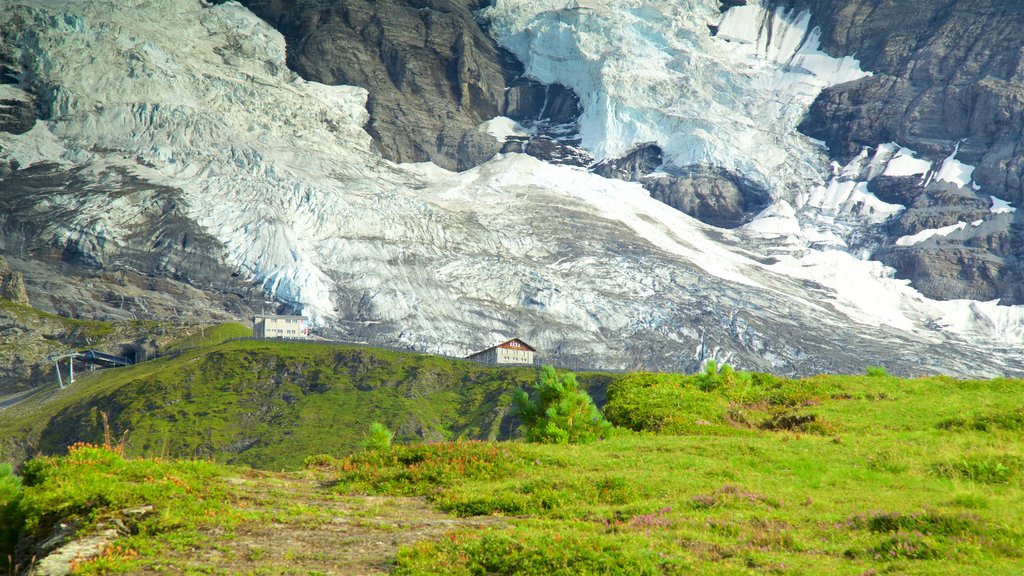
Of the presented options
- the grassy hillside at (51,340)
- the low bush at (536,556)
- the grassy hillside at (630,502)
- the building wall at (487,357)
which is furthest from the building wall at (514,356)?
the low bush at (536,556)

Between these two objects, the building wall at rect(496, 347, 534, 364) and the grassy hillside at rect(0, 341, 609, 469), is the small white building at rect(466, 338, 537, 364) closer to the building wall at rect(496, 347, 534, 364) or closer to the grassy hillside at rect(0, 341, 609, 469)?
the building wall at rect(496, 347, 534, 364)

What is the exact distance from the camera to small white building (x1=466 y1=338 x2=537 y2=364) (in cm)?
17888

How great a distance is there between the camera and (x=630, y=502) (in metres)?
18.2

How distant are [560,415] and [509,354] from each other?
147729mm

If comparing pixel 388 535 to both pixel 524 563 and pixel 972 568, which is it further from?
pixel 972 568

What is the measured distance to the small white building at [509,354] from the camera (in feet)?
587

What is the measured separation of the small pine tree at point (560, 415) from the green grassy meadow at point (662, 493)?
97cm

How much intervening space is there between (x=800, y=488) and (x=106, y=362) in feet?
611

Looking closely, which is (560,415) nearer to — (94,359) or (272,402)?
(272,402)

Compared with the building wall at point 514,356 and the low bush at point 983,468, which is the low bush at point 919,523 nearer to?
the low bush at point 983,468

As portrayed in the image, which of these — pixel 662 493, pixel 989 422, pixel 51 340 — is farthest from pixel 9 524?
pixel 51 340

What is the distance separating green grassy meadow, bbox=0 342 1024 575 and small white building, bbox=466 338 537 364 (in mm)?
143237

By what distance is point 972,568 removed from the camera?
12195 mm

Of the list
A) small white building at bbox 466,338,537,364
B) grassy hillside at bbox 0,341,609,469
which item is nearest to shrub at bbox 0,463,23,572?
grassy hillside at bbox 0,341,609,469
